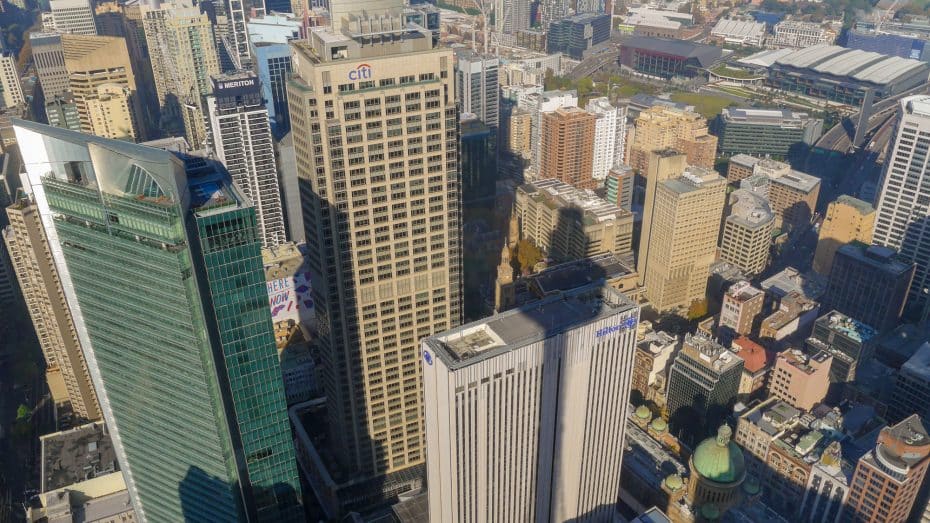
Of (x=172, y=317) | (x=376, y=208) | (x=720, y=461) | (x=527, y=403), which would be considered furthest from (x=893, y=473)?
(x=172, y=317)

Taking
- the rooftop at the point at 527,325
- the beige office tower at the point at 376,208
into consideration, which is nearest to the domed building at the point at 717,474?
the rooftop at the point at 527,325

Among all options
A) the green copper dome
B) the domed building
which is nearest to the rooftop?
the domed building

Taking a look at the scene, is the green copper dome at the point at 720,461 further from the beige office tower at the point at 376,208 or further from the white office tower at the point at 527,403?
the beige office tower at the point at 376,208

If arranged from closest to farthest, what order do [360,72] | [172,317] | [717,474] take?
[172,317] → [360,72] → [717,474]

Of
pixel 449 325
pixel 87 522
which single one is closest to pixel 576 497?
pixel 449 325

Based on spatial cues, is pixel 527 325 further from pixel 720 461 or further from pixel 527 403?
pixel 720 461

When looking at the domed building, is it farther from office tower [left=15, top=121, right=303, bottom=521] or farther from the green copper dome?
office tower [left=15, top=121, right=303, bottom=521]

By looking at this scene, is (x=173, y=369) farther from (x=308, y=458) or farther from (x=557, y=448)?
(x=308, y=458)
